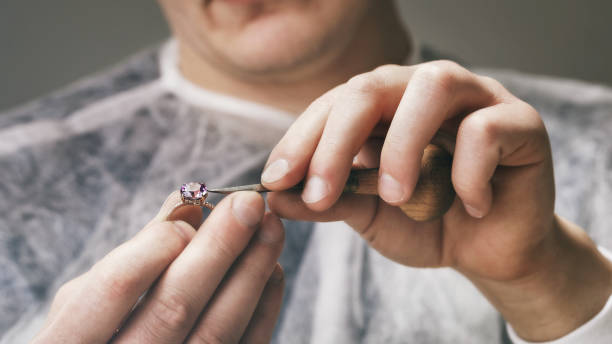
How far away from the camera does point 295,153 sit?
11.1 inches

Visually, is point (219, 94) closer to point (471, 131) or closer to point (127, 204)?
point (127, 204)

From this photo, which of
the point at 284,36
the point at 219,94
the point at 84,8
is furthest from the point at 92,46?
the point at 284,36

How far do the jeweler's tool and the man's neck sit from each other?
0.89 feet

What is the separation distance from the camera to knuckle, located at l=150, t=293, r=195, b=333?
10.0 inches

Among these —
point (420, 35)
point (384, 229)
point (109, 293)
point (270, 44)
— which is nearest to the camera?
point (109, 293)

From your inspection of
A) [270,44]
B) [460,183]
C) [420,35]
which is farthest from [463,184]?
[420,35]

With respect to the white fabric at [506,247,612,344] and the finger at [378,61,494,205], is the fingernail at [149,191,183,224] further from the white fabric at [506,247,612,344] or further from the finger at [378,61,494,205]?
the white fabric at [506,247,612,344]

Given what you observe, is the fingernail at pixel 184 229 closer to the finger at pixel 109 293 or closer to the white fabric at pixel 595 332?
the finger at pixel 109 293

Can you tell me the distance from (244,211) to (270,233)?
0.03 metres

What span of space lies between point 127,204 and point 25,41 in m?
0.26

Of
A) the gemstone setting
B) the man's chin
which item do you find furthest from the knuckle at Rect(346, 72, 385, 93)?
the man's chin

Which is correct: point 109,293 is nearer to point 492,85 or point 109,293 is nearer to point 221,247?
point 221,247

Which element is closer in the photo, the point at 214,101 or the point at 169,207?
the point at 169,207

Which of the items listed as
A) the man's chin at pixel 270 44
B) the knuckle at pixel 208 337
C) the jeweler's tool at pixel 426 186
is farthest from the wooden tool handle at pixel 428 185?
the man's chin at pixel 270 44
